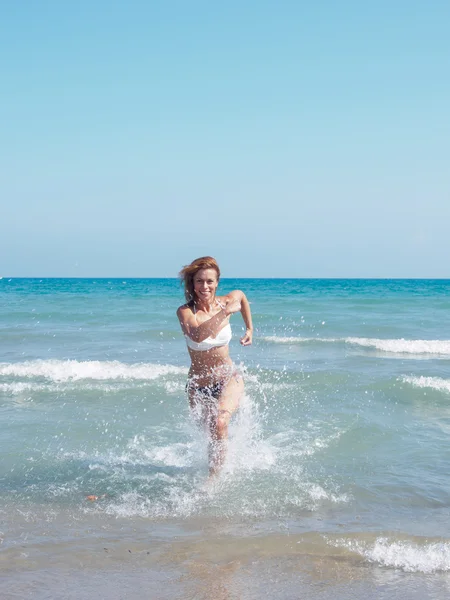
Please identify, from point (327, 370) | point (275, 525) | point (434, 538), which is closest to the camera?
point (434, 538)

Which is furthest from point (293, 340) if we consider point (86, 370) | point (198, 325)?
point (198, 325)

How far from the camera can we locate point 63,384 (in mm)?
11070

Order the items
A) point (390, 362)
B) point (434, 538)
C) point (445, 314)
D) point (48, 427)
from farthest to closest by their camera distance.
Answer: point (445, 314) < point (390, 362) < point (48, 427) < point (434, 538)

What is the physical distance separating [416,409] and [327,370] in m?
3.29

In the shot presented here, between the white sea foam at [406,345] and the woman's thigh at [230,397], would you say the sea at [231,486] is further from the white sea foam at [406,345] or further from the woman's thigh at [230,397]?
the white sea foam at [406,345]

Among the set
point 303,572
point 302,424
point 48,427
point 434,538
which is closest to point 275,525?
point 303,572

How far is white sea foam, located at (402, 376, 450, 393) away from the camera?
1062 cm

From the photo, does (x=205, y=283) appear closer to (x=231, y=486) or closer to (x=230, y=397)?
(x=230, y=397)

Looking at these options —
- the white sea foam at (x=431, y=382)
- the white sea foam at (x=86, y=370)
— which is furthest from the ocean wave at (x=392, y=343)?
the white sea foam at (x=86, y=370)

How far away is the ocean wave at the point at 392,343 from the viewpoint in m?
15.8

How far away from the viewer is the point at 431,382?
11109 millimetres

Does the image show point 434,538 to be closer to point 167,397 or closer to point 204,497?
point 204,497

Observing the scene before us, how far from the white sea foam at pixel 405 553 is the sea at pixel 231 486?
1 centimetres

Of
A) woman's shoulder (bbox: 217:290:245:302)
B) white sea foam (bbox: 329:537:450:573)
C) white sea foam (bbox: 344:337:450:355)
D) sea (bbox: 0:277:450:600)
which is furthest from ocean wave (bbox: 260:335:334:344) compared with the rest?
white sea foam (bbox: 329:537:450:573)
